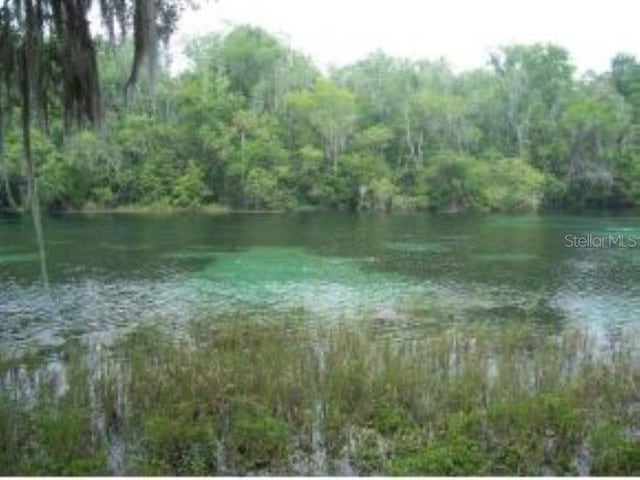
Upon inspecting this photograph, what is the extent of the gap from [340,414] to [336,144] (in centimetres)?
6118

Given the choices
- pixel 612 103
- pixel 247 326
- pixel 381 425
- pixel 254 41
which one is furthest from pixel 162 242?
pixel 612 103

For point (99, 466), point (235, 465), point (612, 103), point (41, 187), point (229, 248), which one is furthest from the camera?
point (612, 103)

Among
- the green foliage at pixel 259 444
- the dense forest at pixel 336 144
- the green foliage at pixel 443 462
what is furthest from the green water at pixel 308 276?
the dense forest at pixel 336 144

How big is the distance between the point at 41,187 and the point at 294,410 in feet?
179

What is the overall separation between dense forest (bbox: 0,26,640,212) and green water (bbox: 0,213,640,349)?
18.2 metres

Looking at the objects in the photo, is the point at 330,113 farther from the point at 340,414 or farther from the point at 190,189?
the point at 340,414

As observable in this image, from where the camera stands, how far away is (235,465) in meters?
9.09

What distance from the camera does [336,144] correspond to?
232ft

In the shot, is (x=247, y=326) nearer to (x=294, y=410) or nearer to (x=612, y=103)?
(x=294, y=410)

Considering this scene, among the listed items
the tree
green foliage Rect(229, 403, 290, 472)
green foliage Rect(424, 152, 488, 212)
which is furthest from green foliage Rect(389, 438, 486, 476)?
the tree

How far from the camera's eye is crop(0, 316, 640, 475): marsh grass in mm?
8992

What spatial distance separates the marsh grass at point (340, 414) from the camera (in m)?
8.99

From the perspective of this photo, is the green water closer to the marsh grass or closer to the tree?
the marsh grass

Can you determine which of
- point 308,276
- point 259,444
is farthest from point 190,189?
point 259,444
